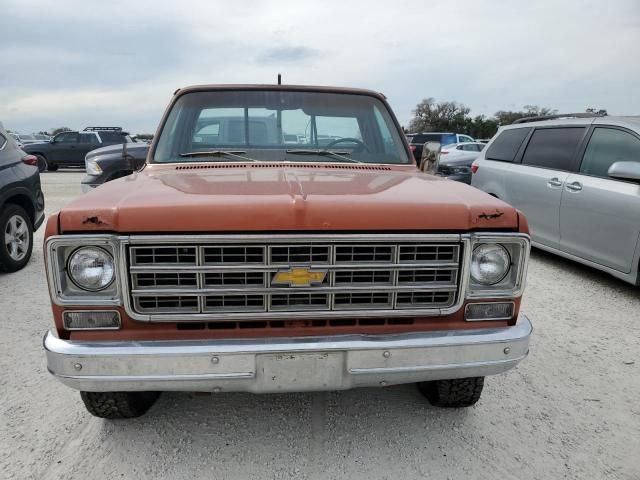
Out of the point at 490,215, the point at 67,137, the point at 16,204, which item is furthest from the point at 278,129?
the point at 67,137

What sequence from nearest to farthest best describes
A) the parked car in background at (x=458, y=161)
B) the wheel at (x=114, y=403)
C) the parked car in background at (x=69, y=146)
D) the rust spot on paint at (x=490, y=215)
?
the rust spot on paint at (x=490, y=215) → the wheel at (x=114, y=403) → the parked car in background at (x=458, y=161) → the parked car in background at (x=69, y=146)

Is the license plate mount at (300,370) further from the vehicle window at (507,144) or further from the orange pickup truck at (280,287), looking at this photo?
the vehicle window at (507,144)

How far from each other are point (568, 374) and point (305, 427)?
1.92 meters

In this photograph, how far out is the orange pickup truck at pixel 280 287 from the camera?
6.42 ft

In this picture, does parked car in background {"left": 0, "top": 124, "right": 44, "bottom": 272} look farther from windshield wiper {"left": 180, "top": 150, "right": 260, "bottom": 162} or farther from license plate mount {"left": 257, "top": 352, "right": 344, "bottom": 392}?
license plate mount {"left": 257, "top": 352, "right": 344, "bottom": 392}

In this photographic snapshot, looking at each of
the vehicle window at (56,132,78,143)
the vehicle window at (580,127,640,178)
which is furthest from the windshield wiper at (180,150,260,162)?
→ the vehicle window at (56,132,78,143)

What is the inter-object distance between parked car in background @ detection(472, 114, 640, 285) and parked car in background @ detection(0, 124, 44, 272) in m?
6.08

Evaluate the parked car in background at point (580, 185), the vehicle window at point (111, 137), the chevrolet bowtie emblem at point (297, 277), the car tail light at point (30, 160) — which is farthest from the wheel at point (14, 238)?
the vehicle window at point (111, 137)

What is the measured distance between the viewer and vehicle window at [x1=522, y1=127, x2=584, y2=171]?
559 centimetres

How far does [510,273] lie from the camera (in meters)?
2.24

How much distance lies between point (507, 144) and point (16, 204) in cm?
643

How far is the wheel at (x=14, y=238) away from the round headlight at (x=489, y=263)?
5.12 meters

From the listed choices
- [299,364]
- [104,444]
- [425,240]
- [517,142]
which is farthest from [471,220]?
[517,142]

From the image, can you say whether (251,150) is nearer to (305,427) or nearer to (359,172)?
(359,172)
